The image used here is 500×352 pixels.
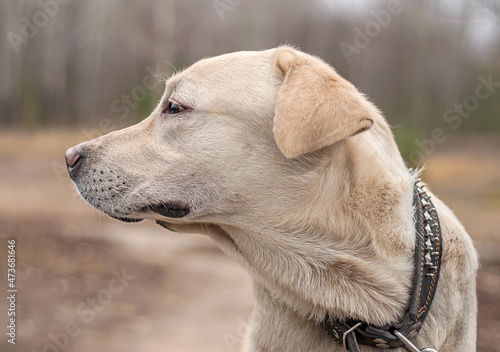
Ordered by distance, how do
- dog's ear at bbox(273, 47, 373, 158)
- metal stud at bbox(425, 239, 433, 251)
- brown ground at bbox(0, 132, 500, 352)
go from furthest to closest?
1. brown ground at bbox(0, 132, 500, 352)
2. metal stud at bbox(425, 239, 433, 251)
3. dog's ear at bbox(273, 47, 373, 158)

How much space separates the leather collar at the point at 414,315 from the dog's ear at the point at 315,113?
0.62 metres

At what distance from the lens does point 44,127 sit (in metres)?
7.96

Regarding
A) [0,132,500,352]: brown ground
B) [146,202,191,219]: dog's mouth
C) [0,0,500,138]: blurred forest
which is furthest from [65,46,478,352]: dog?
[0,0,500,138]: blurred forest

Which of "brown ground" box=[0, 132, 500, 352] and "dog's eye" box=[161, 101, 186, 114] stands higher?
"dog's eye" box=[161, 101, 186, 114]

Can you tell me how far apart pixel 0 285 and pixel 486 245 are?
6775 millimetres

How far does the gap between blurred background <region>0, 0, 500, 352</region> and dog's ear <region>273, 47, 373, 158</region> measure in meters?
3.80

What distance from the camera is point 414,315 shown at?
6.81ft

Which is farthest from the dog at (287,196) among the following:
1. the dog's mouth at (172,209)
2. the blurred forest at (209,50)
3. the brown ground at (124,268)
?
the blurred forest at (209,50)

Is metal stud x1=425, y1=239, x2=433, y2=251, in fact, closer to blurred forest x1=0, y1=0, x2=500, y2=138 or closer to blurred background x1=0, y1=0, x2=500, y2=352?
blurred background x1=0, y1=0, x2=500, y2=352

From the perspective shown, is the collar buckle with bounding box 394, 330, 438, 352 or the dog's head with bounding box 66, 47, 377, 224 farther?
the dog's head with bounding box 66, 47, 377, 224

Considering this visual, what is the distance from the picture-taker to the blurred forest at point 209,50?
6.96 metres

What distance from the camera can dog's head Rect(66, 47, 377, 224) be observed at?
2180mm

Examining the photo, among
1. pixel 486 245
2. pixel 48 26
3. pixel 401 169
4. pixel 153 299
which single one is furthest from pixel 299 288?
pixel 48 26

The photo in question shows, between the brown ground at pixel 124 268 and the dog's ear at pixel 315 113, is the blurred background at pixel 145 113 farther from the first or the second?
the dog's ear at pixel 315 113
